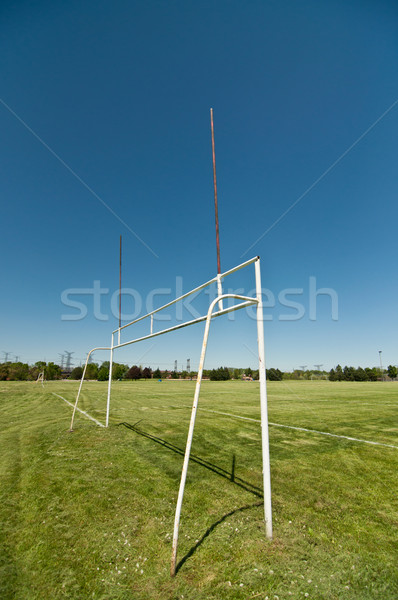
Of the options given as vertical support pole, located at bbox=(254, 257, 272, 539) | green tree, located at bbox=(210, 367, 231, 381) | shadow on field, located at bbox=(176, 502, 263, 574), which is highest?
vertical support pole, located at bbox=(254, 257, 272, 539)

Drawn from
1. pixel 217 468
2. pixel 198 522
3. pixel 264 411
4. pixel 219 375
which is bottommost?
pixel 219 375

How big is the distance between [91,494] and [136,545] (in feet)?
4.57

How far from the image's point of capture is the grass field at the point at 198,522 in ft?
7.42

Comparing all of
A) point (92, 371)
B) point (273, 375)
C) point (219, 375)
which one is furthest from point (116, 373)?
point (273, 375)

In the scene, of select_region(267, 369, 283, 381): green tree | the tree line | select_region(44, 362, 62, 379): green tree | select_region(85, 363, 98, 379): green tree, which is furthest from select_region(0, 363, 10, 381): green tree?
select_region(267, 369, 283, 381): green tree

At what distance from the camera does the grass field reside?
2.26m

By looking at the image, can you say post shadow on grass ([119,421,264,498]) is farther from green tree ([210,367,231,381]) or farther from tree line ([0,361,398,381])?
green tree ([210,367,231,381])

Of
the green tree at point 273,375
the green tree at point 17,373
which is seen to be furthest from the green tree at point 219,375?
the green tree at point 17,373

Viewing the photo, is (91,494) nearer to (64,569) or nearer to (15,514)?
(15,514)

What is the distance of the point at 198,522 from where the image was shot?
10.3 ft

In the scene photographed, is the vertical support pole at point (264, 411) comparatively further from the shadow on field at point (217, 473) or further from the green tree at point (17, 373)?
the green tree at point (17, 373)

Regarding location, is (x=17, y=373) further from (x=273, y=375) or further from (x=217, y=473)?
(x=217, y=473)

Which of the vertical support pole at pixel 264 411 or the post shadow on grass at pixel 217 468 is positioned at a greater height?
the vertical support pole at pixel 264 411

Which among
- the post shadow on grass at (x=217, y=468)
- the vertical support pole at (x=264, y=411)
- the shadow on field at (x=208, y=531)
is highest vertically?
the vertical support pole at (x=264, y=411)
